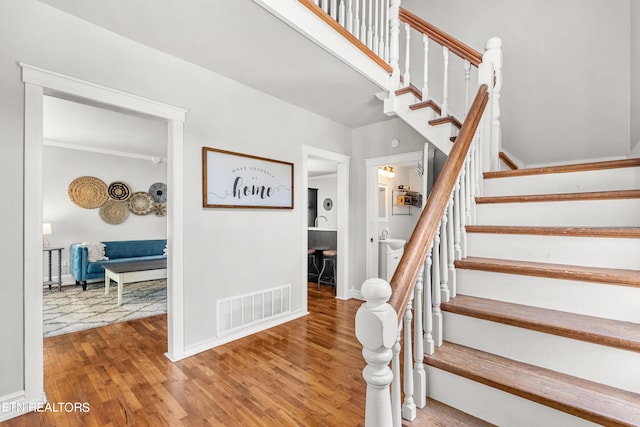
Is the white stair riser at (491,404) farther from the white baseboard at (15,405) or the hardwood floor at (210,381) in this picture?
the white baseboard at (15,405)

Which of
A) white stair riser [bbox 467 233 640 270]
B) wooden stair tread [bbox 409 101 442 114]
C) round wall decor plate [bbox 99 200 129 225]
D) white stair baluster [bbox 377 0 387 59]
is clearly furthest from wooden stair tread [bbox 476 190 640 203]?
round wall decor plate [bbox 99 200 129 225]

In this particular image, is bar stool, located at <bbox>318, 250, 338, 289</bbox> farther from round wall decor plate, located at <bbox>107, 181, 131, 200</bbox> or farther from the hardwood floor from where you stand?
round wall decor plate, located at <bbox>107, 181, 131, 200</bbox>

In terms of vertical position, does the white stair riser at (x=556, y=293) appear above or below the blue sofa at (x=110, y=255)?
above

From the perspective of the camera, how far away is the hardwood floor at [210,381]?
1679mm

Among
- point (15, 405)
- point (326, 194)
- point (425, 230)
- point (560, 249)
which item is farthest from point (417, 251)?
point (326, 194)

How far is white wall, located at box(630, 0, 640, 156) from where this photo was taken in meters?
2.31

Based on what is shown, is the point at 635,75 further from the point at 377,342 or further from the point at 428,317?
the point at 377,342

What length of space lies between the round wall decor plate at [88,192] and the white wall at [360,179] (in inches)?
189

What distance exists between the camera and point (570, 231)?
4.50ft

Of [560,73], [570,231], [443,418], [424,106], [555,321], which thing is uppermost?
[560,73]

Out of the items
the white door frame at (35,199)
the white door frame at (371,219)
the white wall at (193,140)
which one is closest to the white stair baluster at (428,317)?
the white wall at (193,140)

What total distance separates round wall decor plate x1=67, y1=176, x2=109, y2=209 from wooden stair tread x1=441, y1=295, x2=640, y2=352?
6329 millimetres

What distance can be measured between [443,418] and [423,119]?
2470 millimetres

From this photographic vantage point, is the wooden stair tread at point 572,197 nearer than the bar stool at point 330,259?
Yes
